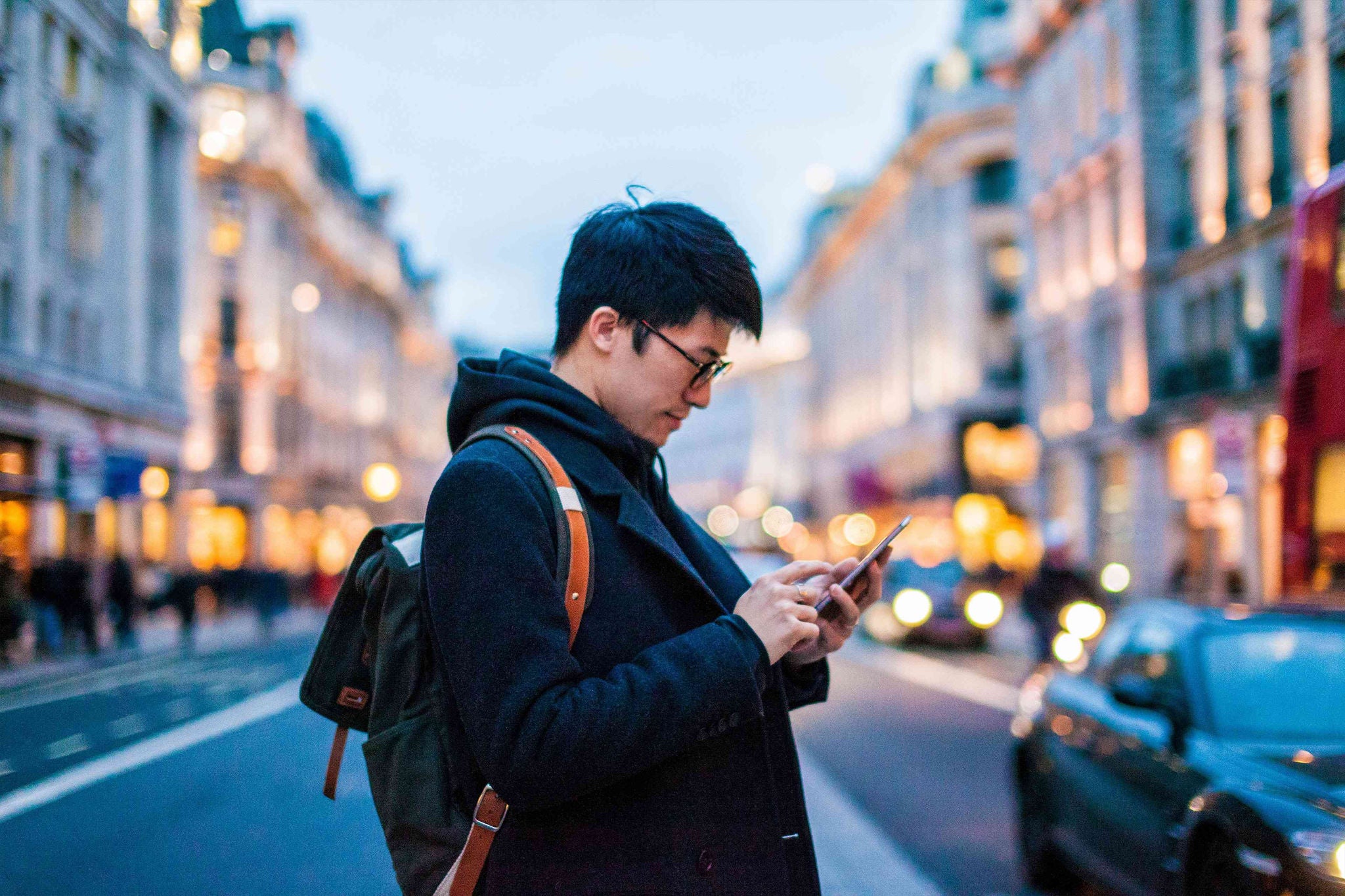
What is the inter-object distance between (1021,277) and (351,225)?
40.9 m

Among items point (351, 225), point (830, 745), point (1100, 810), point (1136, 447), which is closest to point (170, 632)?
point (1136, 447)

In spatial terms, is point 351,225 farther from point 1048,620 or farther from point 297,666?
point 1048,620

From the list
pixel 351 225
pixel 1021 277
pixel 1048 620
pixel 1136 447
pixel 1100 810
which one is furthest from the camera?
pixel 351 225

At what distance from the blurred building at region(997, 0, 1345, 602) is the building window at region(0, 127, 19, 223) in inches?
552

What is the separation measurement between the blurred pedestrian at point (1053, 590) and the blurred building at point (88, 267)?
9.21 m

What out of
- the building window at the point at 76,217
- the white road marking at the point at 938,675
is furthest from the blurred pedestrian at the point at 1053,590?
the building window at the point at 76,217

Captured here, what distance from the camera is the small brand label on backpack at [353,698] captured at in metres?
2.29

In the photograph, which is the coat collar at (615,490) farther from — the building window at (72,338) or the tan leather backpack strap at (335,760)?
the building window at (72,338)

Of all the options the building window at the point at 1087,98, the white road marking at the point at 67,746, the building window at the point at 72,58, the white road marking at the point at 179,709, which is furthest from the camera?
the building window at the point at 1087,98

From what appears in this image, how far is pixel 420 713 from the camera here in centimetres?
211

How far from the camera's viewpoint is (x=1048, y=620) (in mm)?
14203

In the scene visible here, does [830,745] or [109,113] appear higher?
[109,113]

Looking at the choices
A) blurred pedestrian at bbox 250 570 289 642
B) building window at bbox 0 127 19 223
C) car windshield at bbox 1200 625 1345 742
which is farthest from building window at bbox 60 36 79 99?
blurred pedestrian at bbox 250 570 289 642

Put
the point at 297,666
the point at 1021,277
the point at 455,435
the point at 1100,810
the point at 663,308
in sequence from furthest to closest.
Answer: the point at 1021,277 → the point at 297,666 → the point at 1100,810 → the point at 455,435 → the point at 663,308
